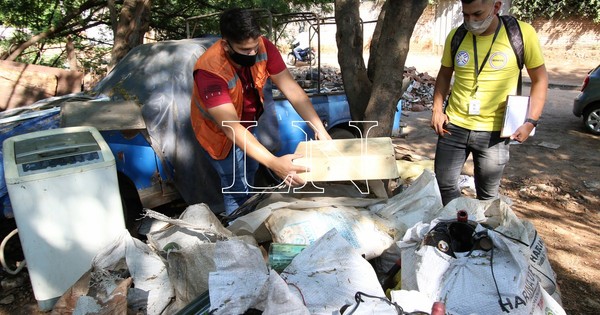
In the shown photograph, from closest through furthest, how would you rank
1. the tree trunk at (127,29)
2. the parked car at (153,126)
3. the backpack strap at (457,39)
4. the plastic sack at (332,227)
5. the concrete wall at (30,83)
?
the plastic sack at (332,227)
the backpack strap at (457,39)
the parked car at (153,126)
the concrete wall at (30,83)
the tree trunk at (127,29)

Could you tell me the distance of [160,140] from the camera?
344cm

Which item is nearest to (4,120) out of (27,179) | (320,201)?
(27,179)

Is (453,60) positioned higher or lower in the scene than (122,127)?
higher

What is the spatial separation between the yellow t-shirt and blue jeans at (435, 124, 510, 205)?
0.06 m

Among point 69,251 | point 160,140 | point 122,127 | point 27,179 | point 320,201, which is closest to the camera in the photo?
point 27,179

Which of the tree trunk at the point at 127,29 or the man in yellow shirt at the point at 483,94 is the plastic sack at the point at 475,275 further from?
the tree trunk at the point at 127,29

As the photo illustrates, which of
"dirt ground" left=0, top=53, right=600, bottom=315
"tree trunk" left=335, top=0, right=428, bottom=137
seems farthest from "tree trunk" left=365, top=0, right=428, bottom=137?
"dirt ground" left=0, top=53, right=600, bottom=315

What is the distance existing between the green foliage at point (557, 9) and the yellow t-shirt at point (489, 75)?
16.3m

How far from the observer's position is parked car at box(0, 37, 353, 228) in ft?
10.8

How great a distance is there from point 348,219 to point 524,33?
4.72ft

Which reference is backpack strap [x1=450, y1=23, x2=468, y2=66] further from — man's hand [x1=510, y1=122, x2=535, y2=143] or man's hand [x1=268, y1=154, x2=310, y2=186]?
man's hand [x1=268, y1=154, x2=310, y2=186]

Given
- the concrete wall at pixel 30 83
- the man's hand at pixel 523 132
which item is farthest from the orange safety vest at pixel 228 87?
the concrete wall at pixel 30 83

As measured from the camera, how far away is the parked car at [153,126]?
331 cm

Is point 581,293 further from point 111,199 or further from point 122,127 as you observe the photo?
point 122,127
